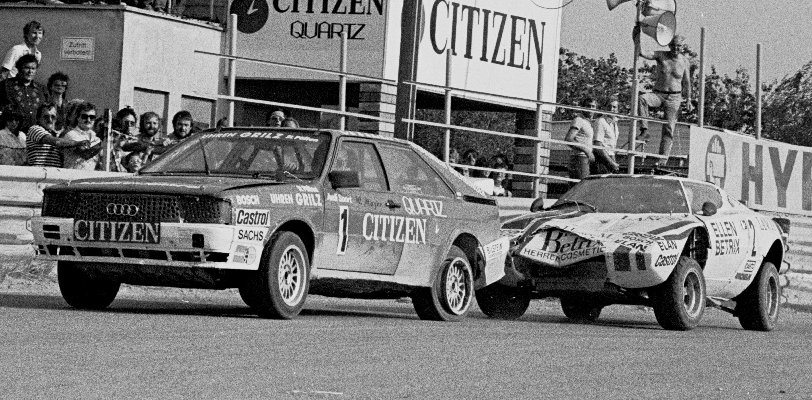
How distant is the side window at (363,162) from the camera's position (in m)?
12.6

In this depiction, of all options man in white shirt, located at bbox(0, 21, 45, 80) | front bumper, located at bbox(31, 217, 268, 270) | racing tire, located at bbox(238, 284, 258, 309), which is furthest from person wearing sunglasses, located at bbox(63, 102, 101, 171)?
racing tire, located at bbox(238, 284, 258, 309)

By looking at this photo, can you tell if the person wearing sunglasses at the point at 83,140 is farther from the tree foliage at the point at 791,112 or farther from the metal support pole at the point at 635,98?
the tree foliage at the point at 791,112

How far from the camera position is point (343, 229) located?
12.2 meters

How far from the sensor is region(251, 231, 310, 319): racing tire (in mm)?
11320

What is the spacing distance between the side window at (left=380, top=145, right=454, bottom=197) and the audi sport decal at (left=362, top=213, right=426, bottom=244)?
28 centimetres

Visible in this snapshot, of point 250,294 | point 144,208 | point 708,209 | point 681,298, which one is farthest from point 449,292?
point 144,208

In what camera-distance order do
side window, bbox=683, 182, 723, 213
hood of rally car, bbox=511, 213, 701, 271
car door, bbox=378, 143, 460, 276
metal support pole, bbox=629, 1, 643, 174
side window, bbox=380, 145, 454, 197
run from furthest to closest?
metal support pole, bbox=629, 1, 643, 174, side window, bbox=683, 182, 723, 213, hood of rally car, bbox=511, 213, 701, 271, side window, bbox=380, 145, 454, 197, car door, bbox=378, 143, 460, 276

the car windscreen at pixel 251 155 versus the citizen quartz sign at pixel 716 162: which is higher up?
the citizen quartz sign at pixel 716 162

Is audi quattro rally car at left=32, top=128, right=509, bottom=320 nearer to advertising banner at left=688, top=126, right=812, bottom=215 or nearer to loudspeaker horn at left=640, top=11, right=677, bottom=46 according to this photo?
advertising banner at left=688, top=126, right=812, bottom=215

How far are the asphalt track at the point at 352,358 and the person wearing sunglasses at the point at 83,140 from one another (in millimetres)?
2295

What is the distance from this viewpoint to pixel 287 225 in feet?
38.7

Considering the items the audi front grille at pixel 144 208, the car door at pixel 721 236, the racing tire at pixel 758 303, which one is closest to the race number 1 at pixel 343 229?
the audi front grille at pixel 144 208

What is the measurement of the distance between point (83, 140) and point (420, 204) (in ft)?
12.5

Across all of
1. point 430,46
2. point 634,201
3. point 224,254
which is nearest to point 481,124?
point 430,46
